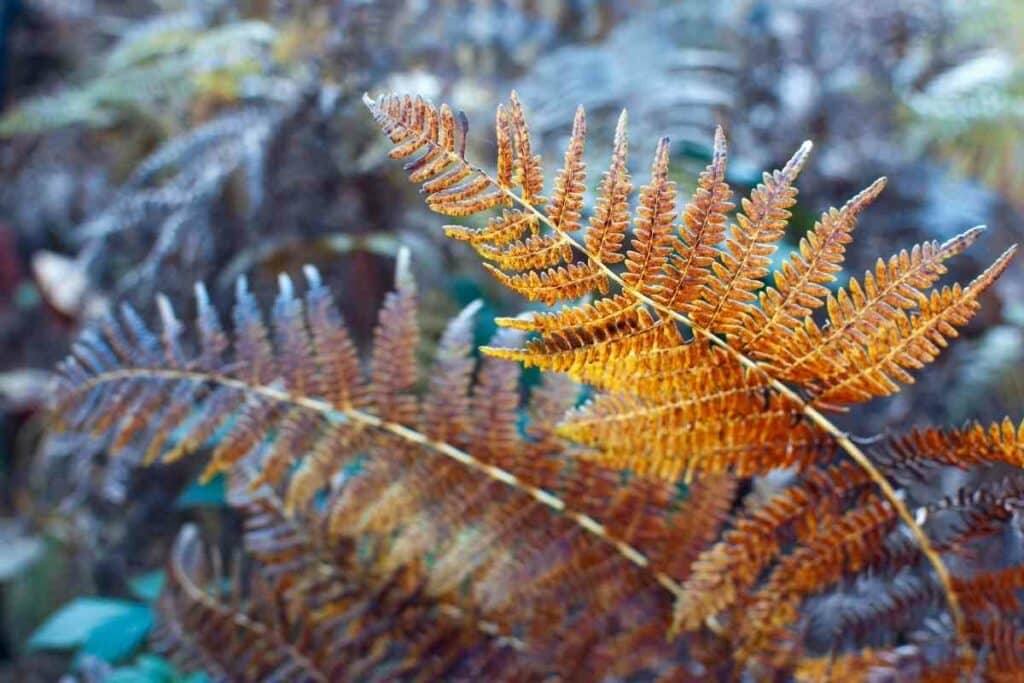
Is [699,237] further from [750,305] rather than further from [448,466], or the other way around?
[448,466]

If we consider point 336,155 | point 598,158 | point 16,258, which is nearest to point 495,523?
point 598,158

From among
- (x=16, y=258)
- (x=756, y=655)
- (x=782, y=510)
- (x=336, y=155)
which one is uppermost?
(x=336, y=155)

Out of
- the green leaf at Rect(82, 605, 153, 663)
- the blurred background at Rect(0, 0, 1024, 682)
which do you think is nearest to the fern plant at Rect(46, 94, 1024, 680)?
the green leaf at Rect(82, 605, 153, 663)

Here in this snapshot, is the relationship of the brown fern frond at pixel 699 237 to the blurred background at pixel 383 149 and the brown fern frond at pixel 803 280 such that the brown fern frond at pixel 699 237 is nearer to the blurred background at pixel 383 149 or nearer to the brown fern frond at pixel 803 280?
the brown fern frond at pixel 803 280

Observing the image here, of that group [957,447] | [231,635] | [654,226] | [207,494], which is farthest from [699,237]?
[207,494]

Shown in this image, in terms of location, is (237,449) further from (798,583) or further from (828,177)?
(828,177)

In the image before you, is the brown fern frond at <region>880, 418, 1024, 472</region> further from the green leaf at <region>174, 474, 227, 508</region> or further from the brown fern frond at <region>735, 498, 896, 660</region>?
the green leaf at <region>174, 474, 227, 508</region>

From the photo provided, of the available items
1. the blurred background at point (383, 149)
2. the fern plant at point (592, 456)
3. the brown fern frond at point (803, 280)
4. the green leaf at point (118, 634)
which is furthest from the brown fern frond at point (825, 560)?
the green leaf at point (118, 634)

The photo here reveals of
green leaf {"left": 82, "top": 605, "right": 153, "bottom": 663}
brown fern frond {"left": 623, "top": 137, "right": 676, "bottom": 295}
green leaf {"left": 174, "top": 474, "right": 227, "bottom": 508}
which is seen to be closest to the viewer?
brown fern frond {"left": 623, "top": 137, "right": 676, "bottom": 295}
